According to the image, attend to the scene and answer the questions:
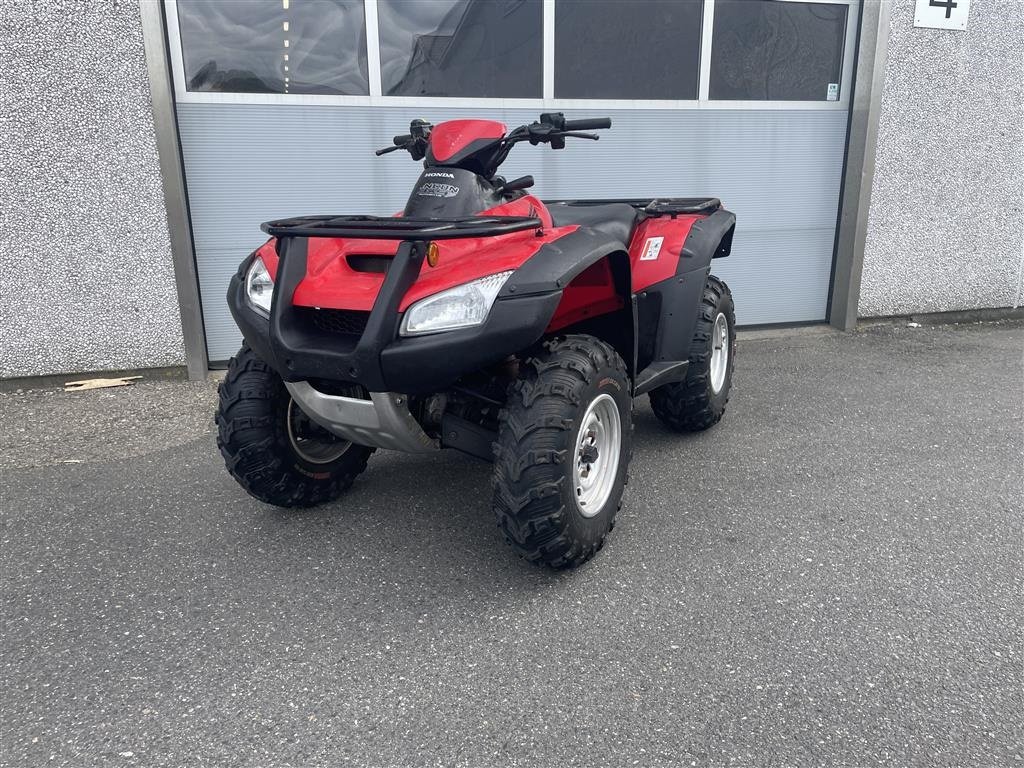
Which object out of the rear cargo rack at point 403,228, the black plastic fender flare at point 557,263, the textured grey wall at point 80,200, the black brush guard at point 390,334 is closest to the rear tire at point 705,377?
the black plastic fender flare at point 557,263

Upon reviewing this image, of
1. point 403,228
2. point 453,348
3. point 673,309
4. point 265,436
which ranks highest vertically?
point 403,228

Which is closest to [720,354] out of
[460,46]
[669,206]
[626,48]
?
[669,206]

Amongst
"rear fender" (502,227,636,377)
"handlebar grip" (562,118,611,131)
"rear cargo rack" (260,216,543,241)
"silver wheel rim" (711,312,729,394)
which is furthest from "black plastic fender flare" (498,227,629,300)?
"silver wheel rim" (711,312,729,394)

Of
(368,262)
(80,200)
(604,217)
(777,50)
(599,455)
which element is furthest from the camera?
(777,50)

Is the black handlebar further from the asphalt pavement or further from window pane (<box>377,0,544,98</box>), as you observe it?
window pane (<box>377,0,544,98</box>)

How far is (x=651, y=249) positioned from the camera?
12.1 feet

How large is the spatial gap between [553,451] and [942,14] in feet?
19.5

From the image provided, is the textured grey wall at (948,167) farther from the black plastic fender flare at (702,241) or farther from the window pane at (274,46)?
the window pane at (274,46)

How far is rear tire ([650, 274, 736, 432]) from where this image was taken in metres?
3.94

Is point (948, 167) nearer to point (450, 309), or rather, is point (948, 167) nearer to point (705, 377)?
point (705, 377)

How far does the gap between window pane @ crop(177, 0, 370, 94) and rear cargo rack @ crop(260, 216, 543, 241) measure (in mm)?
3030

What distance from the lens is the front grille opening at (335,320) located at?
258cm

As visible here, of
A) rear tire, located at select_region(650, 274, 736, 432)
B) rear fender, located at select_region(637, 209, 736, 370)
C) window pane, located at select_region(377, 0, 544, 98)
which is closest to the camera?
rear fender, located at select_region(637, 209, 736, 370)

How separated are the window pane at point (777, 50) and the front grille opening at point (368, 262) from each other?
437cm
